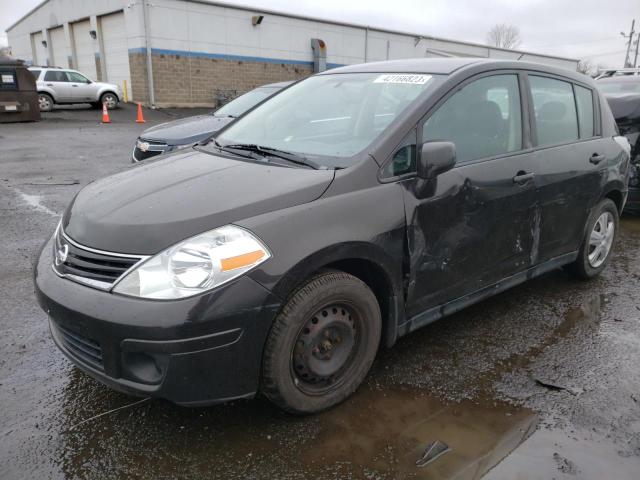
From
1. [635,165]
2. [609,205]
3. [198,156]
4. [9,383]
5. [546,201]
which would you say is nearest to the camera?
[9,383]

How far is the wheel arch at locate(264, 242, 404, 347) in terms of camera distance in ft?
7.70

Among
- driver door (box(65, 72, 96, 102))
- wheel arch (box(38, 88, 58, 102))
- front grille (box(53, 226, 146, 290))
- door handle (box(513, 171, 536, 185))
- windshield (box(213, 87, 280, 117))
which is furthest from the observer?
driver door (box(65, 72, 96, 102))

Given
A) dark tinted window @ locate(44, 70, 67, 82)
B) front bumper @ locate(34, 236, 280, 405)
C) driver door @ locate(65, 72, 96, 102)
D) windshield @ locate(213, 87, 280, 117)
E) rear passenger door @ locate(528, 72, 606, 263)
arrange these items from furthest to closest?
driver door @ locate(65, 72, 96, 102) < dark tinted window @ locate(44, 70, 67, 82) < windshield @ locate(213, 87, 280, 117) < rear passenger door @ locate(528, 72, 606, 263) < front bumper @ locate(34, 236, 280, 405)

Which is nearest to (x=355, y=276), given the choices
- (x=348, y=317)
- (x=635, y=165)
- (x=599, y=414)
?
(x=348, y=317)

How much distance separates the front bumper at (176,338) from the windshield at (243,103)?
20.8 feet

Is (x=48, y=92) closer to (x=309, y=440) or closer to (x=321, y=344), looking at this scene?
(x=321, y=344)

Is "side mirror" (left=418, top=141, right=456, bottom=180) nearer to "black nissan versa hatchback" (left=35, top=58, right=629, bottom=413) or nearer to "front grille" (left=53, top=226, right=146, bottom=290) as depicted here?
"black nissan versa hatchback" (left=35, top=58, right=629, bottom=413)

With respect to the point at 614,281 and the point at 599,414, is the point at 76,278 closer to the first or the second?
the point at 599,414

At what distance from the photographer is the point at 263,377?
240cm

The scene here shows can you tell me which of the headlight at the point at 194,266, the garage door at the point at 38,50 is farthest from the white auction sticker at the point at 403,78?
the garage door at the point at 38,50

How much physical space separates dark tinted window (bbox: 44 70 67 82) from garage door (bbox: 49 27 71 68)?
11.0 meters

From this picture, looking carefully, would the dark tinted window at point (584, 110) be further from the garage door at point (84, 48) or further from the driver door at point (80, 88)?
the garage door at point (84, 48)

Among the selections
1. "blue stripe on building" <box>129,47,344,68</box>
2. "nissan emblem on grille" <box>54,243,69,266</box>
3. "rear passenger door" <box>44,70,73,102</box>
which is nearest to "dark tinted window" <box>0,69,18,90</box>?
"rear passenger door" <box>44,70,73,102</box>

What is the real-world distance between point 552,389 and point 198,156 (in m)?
2.47
